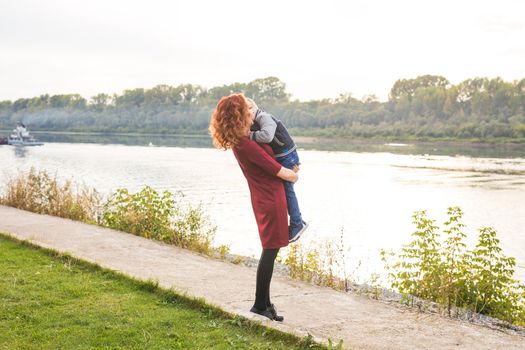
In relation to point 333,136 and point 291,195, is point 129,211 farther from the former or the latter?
point 333,136

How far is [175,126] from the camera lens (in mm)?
135750

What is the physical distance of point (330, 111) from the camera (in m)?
126

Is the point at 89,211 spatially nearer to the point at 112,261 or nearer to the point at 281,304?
the point at 112,261

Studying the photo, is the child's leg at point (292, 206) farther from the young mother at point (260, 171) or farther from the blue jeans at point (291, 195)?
the young mother at point (260, 171)

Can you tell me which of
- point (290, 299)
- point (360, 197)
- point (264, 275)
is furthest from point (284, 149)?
point (360, 197)

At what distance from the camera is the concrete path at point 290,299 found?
5.27 metres

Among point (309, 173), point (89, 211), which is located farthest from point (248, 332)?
point (309, 173)

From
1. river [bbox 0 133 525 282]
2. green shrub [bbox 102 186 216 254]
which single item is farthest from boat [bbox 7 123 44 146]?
green shrub [bbox 102 186 216 254]

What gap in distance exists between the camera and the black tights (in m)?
5.25

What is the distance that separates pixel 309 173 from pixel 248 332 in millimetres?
37329

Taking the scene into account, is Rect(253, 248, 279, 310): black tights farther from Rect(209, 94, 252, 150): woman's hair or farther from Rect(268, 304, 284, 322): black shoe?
Rect(209, 94, 252, 150): woman's hair

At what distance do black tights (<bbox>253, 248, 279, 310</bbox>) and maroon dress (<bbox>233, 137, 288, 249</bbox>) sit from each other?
0.09 meters

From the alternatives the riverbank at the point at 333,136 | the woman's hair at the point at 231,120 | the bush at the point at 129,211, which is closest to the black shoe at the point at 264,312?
the woman's hair at the point at 231,120

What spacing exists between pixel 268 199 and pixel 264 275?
701mm
